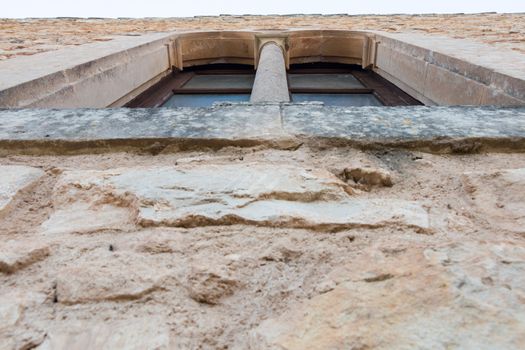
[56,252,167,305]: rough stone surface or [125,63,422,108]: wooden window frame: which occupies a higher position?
[125,63,422,108]: wooden window frame

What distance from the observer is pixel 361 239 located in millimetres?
699

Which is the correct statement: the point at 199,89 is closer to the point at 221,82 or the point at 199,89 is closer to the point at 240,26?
the point at 221,82

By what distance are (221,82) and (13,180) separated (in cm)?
301

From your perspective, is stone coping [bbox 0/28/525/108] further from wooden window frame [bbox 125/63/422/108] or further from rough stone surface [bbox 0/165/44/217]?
rough stone surface [bbox 0/165/44/217]

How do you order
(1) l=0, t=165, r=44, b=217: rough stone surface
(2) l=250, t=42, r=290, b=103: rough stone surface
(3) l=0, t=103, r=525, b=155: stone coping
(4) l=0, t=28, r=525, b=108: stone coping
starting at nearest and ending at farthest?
(1) l=0, t=165, r=44, b=217: rough stone surface < (3) l=0, t=103, r=525, b=155: stone coping < (4) l=0, t=28, r=525, b=108: stone coping < (2) l=250, t=42, r=290, b=103: rough stone surface

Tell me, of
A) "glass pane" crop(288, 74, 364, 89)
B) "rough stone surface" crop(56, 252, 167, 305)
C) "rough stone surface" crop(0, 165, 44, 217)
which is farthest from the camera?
"glass pane" crop(288, 74, 364, 89)

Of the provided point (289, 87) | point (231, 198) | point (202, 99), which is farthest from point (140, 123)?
point (289, 87)

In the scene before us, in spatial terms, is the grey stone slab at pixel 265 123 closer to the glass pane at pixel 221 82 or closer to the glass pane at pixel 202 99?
the glass pane at pixel 202 99

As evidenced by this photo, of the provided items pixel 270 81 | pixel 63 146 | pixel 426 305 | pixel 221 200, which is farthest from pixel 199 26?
pixel 426 305

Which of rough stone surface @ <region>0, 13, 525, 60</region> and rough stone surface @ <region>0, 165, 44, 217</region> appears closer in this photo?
rough stone surface @ <region>0, 165, 44, 217</region>

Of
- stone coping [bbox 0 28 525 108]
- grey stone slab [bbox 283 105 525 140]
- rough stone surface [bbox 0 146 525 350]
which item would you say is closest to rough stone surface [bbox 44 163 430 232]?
rough stone surface [bbox 0 146 525 350]

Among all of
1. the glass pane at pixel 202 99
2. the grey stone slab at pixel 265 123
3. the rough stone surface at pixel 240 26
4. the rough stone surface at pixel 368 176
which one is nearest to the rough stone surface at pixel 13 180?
the grey stone slab at pixel 265 123

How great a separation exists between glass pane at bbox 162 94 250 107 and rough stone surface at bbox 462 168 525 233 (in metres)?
2.58

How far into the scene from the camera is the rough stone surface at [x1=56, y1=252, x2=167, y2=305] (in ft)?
1.96
